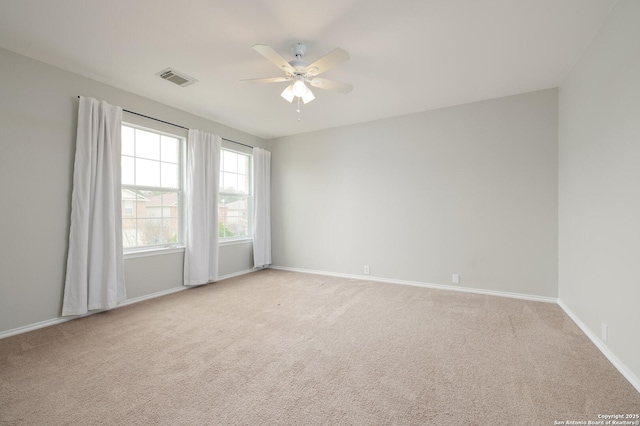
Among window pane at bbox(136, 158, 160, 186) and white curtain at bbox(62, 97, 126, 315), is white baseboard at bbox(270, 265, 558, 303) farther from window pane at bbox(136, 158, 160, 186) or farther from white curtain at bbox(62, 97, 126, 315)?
white curtain at bbox(62, 97, 126, 315)

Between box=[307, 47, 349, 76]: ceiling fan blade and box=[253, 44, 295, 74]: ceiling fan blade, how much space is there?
19 centimetres

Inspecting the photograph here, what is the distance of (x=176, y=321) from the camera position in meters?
2.94

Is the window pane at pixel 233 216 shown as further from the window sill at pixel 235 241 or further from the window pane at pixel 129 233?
the window pane at pixel 129 233

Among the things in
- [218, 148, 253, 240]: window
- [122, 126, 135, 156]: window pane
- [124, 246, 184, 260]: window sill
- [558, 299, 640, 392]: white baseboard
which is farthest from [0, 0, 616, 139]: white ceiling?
[558, 299, 640, 392]: white baseboard

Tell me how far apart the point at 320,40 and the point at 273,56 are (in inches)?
20.0

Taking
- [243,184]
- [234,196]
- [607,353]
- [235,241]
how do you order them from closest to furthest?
[607,353] < [235,241] < [234,196] < [243,184]

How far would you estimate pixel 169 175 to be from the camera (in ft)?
13.3

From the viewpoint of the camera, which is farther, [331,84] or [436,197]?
[436,197]

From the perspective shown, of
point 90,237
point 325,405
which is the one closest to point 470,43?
point 325,405

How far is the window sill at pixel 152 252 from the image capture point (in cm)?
350

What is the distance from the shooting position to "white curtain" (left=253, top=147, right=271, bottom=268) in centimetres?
532

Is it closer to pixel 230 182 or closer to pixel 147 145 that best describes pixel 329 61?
pixel 147 145

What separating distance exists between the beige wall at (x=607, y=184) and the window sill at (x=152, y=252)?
478 centimetres

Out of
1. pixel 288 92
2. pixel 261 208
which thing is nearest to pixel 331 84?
pixel 288 92
